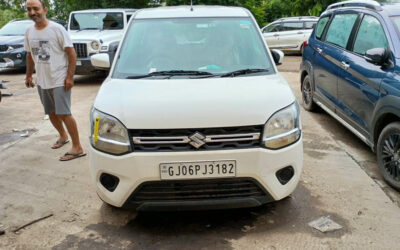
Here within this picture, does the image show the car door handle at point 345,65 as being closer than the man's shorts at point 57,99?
No

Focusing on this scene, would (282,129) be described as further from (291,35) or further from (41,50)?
(291,35)

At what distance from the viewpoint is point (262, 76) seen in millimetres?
3586

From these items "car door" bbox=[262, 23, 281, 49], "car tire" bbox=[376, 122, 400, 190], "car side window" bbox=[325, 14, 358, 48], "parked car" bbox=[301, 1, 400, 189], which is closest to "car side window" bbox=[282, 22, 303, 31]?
"car door" bbox=[262, 23, 281, 49]

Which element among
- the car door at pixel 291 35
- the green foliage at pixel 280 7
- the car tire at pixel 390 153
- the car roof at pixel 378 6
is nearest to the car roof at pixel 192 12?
the car roof at pixel 378 6

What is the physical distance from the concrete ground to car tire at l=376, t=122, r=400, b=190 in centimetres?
13

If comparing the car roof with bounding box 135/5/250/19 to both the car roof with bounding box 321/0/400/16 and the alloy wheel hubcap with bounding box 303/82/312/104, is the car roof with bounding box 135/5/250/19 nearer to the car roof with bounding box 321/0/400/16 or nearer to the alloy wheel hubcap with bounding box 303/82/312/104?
the car roof with bounding box 321/0/400/16

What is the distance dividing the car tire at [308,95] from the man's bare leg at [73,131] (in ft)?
12.3

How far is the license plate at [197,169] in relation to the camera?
9.35 ft

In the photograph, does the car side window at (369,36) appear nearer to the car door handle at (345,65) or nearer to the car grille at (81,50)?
the car door handle at (345,65)

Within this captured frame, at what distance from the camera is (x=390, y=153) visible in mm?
3936

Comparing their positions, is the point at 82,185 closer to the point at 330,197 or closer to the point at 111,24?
the point at 330,197

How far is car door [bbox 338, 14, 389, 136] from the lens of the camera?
4254 mm

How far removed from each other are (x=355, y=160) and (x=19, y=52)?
34.4 feet

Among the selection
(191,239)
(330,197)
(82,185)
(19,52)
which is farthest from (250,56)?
(19,52)
